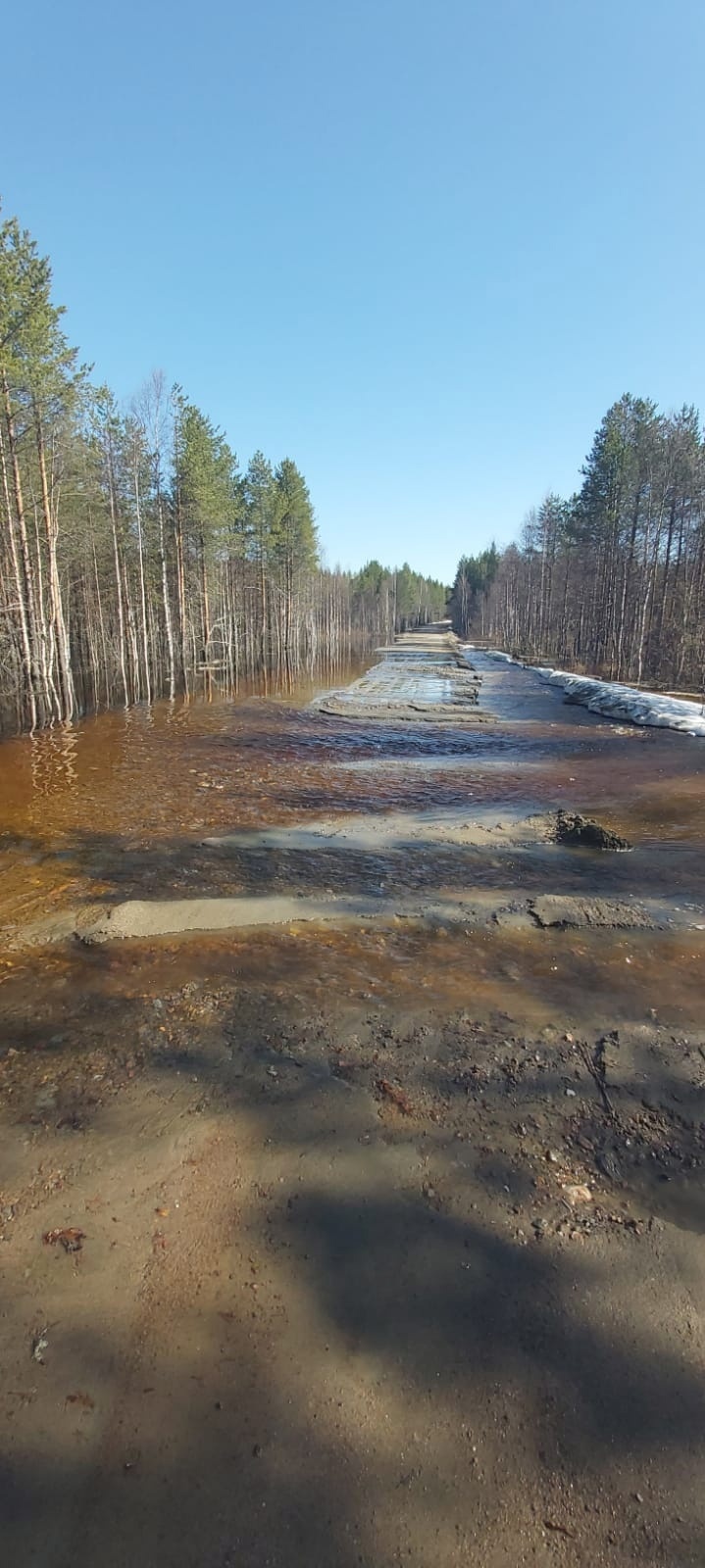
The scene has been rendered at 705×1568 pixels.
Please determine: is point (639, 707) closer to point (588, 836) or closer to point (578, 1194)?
point (588, 836)

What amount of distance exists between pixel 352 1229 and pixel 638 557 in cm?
4169

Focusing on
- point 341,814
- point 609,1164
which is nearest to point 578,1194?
point 609,1164

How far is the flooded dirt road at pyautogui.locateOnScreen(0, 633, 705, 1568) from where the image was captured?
5.55ft

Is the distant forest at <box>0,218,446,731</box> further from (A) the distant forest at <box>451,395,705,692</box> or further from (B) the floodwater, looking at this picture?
(A) the distant forest at <box>451,395,705,692</box>

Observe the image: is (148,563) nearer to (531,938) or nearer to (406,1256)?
(531,938)

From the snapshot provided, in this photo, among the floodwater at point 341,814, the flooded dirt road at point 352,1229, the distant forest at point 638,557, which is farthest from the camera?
the distant forest at point 638,557

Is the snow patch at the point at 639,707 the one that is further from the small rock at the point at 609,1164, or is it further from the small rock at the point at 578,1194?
the small rock at the point at 578,1194

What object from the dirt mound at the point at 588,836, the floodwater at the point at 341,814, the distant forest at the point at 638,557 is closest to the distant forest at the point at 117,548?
the floodwater at the point at 341,814

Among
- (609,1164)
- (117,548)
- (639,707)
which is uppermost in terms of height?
(117,548)

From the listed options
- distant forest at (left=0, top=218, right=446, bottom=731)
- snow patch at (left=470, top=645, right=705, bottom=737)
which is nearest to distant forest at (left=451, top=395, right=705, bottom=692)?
snow patch at (left=470, top=645, right=705, bottom=737)

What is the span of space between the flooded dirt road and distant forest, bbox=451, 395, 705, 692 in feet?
89.9

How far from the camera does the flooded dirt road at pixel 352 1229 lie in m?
1.69

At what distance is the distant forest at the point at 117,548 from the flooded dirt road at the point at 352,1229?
1413cm

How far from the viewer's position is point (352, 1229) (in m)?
2.51
